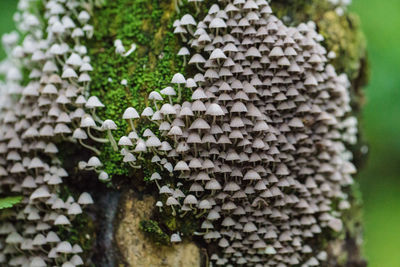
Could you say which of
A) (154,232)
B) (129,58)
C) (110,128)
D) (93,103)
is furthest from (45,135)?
(154,232)

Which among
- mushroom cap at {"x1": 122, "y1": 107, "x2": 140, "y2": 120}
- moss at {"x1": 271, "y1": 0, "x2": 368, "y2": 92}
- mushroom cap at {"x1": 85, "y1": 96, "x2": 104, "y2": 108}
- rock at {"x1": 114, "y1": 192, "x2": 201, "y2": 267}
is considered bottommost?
rock at {"x1": 114, "y1": 192, "x2": 201, "y2": 267}

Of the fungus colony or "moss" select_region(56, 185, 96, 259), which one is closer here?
the fungus colony

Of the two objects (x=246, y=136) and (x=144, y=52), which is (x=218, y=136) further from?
(x=144, y=52)

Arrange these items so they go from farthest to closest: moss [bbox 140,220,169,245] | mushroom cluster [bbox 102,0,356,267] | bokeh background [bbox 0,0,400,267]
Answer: bokeh background [bbox 0,0,400,267] < moss [bbox 140,220,169,245] < mushroom cluster [bbox 102,0,356,267]

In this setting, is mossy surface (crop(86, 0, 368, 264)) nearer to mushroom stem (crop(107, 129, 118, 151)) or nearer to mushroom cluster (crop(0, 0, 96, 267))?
mushroom stem (crop(107, 129, 118, 151))

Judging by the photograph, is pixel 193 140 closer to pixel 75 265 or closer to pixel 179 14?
pixel 179 14

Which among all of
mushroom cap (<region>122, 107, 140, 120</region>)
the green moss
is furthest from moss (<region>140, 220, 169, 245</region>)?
mushroom cap (<region>122, 107, 140, 120</region>)

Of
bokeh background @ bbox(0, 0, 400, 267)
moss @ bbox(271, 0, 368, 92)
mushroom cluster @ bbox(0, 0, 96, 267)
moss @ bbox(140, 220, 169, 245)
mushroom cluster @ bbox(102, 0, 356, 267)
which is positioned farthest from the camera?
bokeh background @ bbox(0, 0, 400, 267)
